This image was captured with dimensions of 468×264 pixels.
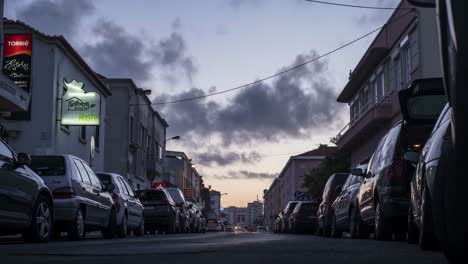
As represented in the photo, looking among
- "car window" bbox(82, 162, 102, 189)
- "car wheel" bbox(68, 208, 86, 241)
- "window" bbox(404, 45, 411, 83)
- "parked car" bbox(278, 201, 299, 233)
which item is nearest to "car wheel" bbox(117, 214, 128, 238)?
"car window" bbox(82, 162, 102, 189)

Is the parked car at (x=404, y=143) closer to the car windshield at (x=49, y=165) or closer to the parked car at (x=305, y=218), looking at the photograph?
the car windshield at (x=49, y=165)

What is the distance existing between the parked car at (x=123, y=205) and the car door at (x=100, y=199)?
57cm

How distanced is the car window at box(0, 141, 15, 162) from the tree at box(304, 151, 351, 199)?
3345 cm

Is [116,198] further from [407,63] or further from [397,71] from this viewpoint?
[397,71]

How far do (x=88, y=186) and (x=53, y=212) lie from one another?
2.14 meters

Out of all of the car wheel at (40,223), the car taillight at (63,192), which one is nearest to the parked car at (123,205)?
the car taillight at (63,192)

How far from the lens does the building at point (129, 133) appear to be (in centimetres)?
4197

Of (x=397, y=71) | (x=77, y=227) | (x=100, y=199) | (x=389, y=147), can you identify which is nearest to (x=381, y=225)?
(x=389, y=147)

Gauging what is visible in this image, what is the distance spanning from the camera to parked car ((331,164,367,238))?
1385 centimetres

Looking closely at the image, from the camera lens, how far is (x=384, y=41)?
29969mm

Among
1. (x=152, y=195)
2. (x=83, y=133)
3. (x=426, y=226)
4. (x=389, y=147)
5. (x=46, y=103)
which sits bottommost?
(x=426, y=226)

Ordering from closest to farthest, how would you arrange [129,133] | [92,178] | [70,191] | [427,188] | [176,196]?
[427,188]
[70,191]
[92,178]
[176,196]
[129,133]

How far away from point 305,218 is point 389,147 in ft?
48.0

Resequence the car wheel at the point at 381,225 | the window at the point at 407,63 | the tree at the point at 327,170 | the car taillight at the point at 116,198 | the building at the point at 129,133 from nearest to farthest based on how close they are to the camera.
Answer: the car wheel at the point at 381,225, the car taillight at the point at 116,198, the window at the point at 407,63, the building at the point at 129,133, the tree at the point at 327,170
